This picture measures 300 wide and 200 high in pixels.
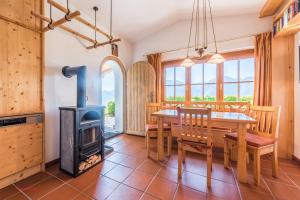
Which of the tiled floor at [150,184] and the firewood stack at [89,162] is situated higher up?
the firewood stack at [89,162]

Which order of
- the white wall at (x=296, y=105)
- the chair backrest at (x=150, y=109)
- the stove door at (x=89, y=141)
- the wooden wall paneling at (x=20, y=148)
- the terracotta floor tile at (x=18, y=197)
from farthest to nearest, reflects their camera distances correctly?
the chair backrest at (x=150, y=109) < the white wall at (x=296, y=105) < the stove door at (x=89, y=141) < the wooden wall paneling at (x=20, y=148) < the terracotta floor tile at (x=18, y=197)

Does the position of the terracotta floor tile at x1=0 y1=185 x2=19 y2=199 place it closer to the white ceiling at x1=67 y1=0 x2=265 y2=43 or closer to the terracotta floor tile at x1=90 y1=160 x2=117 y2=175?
the terracotta floor tile at x1=90 y1=160 x2=117 y2=175

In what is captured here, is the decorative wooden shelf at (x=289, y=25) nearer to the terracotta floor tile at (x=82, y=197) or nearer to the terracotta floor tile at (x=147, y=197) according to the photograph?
the terracotta floor tile at (x=147, y=197)

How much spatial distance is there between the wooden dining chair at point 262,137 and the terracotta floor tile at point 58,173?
2.38 meters

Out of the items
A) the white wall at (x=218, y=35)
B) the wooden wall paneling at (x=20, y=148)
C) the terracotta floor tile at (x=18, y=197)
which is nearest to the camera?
the terracotta floor tile at (x=18, y=197)

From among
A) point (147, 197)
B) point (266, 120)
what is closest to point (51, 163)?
point (147, 197)

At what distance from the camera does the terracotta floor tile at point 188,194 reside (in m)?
1.55

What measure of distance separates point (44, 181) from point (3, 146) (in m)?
0.67

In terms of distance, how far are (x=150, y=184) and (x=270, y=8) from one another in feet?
11.5

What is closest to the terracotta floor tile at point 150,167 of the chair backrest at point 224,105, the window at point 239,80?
the chair backrest at point 224,105

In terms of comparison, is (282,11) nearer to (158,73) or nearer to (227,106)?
(227,106)

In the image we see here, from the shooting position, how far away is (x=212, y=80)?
10.7 ft

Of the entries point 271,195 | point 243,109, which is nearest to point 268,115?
point 243,109

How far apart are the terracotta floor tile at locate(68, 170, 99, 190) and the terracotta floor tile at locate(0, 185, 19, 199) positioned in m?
0.58
